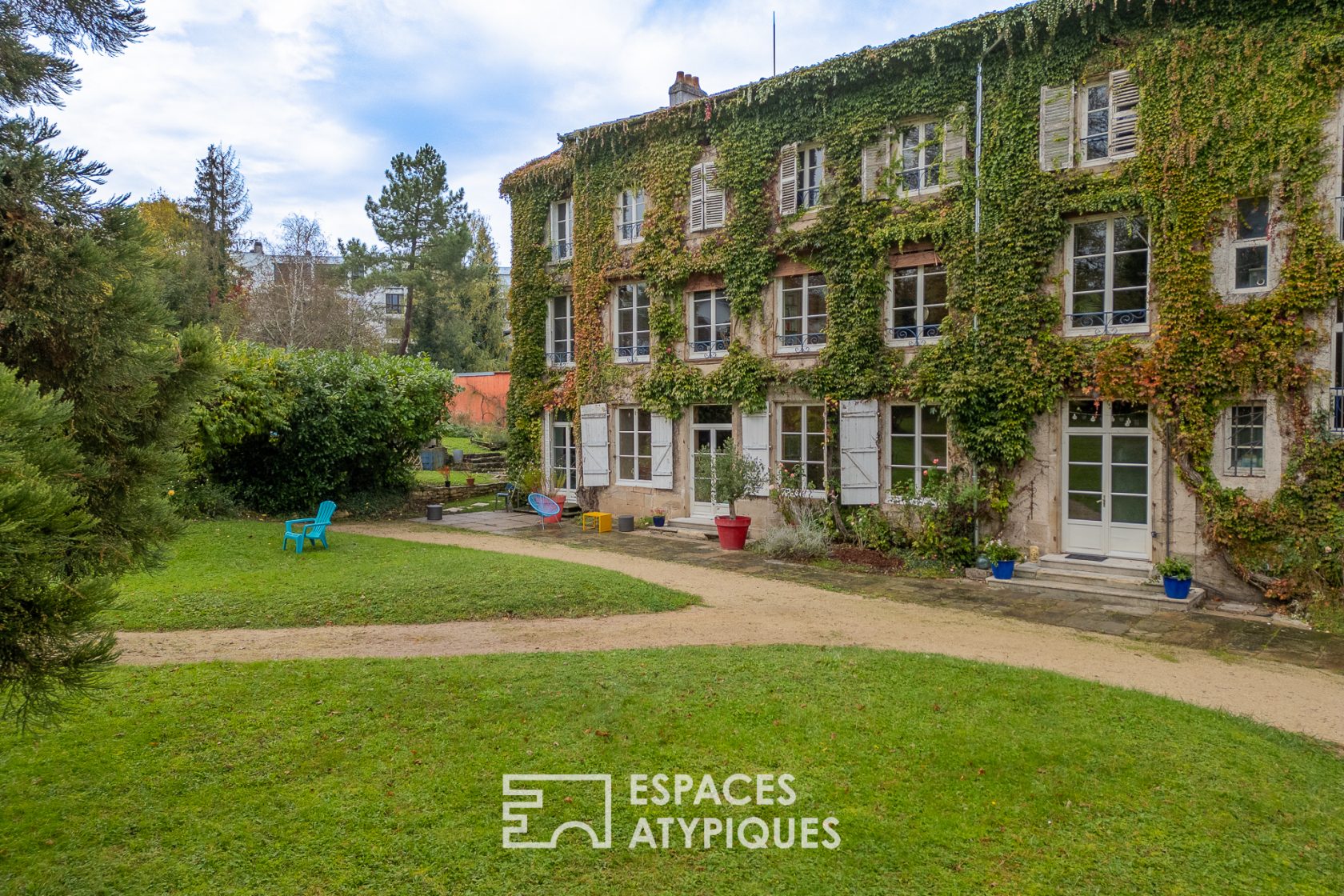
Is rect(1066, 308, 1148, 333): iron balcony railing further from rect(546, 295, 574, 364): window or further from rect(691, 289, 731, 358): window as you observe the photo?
rect(546, 295, 574, 364): window

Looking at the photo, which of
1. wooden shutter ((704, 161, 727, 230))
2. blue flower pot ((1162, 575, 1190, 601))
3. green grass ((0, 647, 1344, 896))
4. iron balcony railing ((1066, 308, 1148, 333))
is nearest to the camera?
green grass ((0, 647, 1344, 896))

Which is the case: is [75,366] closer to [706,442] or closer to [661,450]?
[706,442]

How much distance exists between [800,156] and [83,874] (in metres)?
14.5

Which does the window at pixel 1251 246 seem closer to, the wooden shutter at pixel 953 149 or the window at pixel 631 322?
the wooden shutter at pixel 953 149

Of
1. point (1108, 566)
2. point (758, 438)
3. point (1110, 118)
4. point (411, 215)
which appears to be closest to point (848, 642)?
point (1108, 566)

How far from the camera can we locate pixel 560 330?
1984 cm

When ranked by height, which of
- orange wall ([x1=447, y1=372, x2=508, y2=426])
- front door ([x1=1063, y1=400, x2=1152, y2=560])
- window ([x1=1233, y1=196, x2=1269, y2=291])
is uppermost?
window ([x1=1233, y1=196, x2=1269, y2=291])

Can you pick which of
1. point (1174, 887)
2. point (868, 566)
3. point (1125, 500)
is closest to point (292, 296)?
point (868, 566)

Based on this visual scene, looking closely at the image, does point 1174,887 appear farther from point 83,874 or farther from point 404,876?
point 83,874

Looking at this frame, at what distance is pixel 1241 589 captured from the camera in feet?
35.6

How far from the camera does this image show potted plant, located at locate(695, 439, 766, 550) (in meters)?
14.8

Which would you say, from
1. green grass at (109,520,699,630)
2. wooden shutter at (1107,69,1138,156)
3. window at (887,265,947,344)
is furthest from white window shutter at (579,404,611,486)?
wooden shutter at (1107,69,1138,156)

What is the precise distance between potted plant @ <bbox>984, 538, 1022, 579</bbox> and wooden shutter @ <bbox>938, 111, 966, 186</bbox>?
5.73m

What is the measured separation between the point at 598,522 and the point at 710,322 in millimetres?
4561
